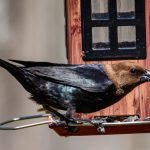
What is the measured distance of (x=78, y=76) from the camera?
17.5ft

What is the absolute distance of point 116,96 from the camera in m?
5.35

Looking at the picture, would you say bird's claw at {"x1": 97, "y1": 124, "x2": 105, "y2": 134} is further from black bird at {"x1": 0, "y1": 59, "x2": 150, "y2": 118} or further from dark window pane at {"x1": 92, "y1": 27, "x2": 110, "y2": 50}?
dark window pane at {"x1": 92, "y1": 27, "x2": 110, "y2": 50}

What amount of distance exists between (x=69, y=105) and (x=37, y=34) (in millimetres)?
2698

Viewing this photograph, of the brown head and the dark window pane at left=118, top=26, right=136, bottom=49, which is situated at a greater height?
the dark window pane at left=118, top=26, right=136, bottom=49

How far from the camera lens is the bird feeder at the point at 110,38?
5.96 metres

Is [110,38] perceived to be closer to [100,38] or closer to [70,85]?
[100,38]

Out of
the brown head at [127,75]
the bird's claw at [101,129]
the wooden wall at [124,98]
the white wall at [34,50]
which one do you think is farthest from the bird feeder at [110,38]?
the white wall at [34,50]

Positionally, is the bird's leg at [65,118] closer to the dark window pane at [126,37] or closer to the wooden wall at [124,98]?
the wooden wall at [124,98]

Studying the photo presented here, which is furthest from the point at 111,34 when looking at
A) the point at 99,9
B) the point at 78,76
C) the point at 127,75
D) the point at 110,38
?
the point at 78,76

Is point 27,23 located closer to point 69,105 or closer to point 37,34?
point 37,34

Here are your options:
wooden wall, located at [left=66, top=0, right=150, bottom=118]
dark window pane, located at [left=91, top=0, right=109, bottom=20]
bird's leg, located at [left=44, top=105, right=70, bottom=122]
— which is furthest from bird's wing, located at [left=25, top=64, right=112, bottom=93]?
Result: dark window pane, located at [left=91, top=0, right=109, bottom=20]

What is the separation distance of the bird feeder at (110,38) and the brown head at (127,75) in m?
0.50

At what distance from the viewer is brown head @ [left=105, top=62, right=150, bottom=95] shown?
5.39 m

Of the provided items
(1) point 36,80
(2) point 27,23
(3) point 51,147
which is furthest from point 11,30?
(1) point 36,80
